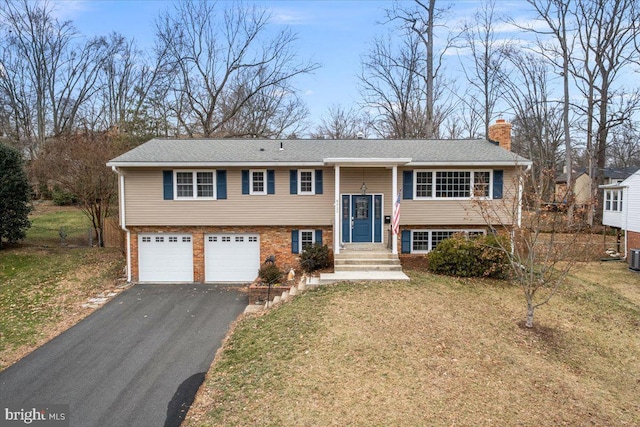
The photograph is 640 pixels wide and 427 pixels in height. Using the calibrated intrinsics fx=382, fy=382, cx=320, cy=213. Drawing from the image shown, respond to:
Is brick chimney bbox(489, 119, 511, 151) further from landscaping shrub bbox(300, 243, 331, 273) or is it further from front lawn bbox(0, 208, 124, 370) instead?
front lawn bbox(0, 208, 124, 370)

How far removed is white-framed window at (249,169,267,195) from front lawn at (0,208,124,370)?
6146 millimetres

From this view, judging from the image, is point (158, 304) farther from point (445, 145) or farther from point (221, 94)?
point (221, 94)

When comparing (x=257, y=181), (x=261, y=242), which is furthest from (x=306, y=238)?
(x=257, y=181)

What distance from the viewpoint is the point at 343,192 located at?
14.1 m

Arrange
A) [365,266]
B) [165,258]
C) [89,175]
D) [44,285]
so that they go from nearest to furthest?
1. [365,266]
2. [44,285]
3. [165,258]
4. [89,175]

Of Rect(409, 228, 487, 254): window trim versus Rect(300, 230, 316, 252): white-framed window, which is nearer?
Rect(409, 228, 487, 254): window trim

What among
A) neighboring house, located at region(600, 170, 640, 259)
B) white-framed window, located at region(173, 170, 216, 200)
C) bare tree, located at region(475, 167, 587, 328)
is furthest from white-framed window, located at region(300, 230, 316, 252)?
neighboring house, located at region(600, 170, 640, 259)

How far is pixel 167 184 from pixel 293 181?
457cm

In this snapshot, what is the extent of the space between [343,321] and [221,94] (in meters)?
24.6

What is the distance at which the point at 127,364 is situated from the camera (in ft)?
26.0

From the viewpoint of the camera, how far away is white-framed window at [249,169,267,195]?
45.8 ft

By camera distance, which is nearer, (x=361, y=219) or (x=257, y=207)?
(x=257, y=207)

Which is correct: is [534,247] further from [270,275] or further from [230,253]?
[230,253]

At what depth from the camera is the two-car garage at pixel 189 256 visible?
14.3m
